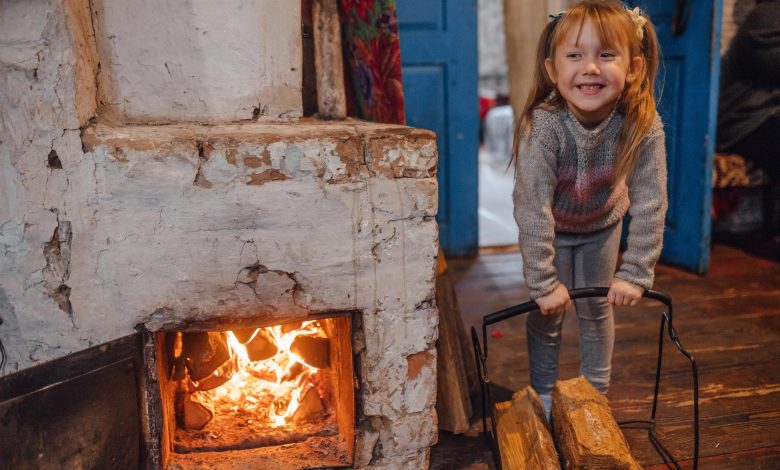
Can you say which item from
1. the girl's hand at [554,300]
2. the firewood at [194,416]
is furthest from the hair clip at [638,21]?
the firewood at [194,416]

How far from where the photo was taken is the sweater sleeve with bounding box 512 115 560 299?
1.65 m

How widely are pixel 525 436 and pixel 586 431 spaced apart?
0.18 m

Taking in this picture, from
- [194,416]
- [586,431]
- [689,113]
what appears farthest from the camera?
[689,113]

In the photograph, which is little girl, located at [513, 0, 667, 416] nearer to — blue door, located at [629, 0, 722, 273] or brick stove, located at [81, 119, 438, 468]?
brick stove, located at [81, 119, 438, 468]

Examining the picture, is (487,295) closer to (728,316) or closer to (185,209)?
(728,316)

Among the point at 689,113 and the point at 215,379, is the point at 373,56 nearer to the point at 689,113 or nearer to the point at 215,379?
the point at 215,379

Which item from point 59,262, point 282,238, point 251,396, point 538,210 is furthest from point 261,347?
point 538,210

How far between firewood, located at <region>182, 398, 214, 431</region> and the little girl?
0.98 m

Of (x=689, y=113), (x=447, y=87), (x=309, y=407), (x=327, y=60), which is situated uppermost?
(x=327, y=60)

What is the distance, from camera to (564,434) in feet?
5.11

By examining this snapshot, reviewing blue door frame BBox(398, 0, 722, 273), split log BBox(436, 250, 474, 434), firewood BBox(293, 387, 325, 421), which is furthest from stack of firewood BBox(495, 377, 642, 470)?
blue door frame BBox(398, 0, 722, 273)

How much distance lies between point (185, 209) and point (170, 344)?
1.76 ft

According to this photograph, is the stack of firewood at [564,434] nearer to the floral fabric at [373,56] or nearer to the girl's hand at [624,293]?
the girl's hand at [624,293]

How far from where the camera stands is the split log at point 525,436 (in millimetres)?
1537
